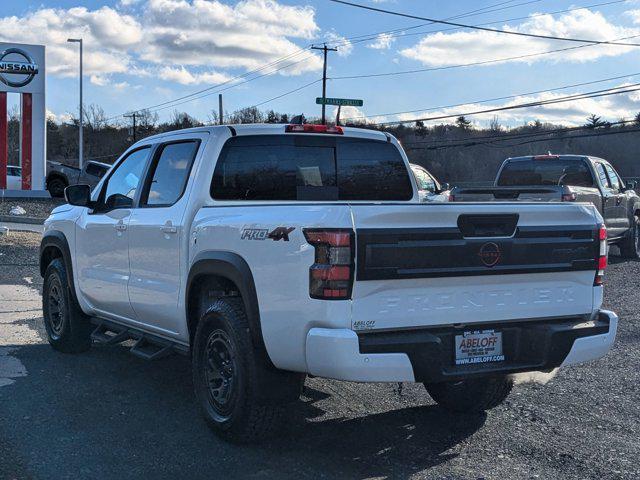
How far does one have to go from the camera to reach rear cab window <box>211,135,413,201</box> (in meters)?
5.23

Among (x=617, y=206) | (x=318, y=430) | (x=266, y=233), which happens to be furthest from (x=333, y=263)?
(x=617, y=206)

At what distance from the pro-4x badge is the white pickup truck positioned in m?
0.01

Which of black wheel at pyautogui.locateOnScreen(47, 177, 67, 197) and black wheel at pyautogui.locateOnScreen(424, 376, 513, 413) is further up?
black wheel at pyautogui.locateOnScreen(47, 177, 67, 197)

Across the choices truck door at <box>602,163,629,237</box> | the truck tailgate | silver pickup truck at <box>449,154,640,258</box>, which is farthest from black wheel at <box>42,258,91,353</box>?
truck door at <box>602,163,629,237</box>

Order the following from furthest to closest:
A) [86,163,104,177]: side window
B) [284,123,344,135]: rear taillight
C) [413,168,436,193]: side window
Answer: [86,163,104,177]: side window → [413,168,436,193]: side window → [284,123,344,135]: rear taillight

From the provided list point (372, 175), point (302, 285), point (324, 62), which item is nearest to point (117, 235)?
point (372, 175)

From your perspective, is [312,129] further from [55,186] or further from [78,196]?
[55,186]

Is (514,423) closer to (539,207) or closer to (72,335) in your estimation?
(539,207)

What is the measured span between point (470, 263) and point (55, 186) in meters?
28.9

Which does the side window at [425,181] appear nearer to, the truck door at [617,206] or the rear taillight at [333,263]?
the truck door at [617,206]

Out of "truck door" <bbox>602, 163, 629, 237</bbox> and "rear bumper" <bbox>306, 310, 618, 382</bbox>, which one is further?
"truck door" <bbox>602, 163, 629, 237</bbox>

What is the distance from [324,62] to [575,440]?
156ft

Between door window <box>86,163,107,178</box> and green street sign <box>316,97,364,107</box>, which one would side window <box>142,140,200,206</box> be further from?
door window <box>86,163,107,178</box>

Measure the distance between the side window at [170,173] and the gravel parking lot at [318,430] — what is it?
60.2 inches
